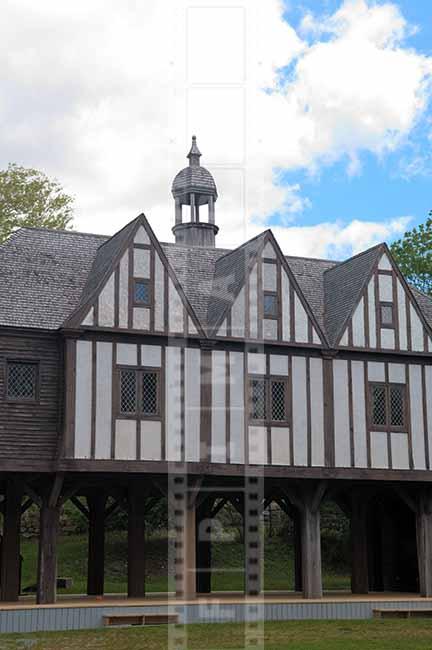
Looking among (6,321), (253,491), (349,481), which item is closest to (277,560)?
(349,481)

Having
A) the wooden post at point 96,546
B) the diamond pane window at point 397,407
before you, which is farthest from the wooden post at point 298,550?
the wooden post at point 96,546

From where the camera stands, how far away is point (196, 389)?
2692cm

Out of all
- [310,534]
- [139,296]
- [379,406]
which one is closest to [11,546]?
[139,296]

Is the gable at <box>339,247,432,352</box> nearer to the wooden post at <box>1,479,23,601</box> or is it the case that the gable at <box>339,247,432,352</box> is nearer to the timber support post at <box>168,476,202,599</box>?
the timber support post at <box>168,476,202,599</box>

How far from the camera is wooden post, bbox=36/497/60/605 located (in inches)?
990

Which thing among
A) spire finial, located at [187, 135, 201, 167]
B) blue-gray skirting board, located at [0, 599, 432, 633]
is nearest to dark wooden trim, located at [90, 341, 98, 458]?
blue-gray skirting board, located at [0, 599, 432, 633]

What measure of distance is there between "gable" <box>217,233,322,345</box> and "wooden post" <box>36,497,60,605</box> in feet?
20.3

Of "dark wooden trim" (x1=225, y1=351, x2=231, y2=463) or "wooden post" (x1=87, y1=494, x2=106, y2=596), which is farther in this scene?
"wooden post" (x1=87, y1=494, x2=106, y2=596)

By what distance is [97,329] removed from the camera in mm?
25828

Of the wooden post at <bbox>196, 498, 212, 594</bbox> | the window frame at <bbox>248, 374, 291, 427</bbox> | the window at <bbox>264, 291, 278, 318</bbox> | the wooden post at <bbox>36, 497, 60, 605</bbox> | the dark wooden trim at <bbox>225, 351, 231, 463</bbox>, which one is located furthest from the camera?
the wooden post at <bbox>196, 498, 212, 594</bbox>

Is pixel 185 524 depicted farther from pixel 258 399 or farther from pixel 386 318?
pixel 386 318

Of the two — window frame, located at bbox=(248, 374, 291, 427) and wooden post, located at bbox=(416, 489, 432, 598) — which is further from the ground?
window frame, located at bbox=(248, 374, 291, 427)

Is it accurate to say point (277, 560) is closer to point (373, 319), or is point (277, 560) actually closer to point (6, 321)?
point (373, 319)

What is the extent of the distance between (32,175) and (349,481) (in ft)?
70.1
